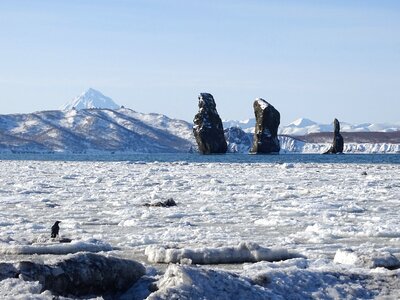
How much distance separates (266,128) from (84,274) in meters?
137

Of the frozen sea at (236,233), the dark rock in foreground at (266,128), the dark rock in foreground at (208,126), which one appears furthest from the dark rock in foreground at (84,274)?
the dark rock in foreground at (266,128)

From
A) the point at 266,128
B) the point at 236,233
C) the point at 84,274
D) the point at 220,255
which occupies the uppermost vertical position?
the point at 266,128

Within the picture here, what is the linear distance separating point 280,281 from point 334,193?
15.6 metres

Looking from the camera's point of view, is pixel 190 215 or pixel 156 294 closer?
Answer: pixel 156 294

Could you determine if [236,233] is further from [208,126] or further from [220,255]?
[208,126]

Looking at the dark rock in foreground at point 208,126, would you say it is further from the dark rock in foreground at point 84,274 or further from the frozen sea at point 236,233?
the dark rock in foreground at point 84,274

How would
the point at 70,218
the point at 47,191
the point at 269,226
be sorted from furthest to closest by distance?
the point at 47,191 < the point at 70,218 < the point at 269,226

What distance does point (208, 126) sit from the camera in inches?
5394

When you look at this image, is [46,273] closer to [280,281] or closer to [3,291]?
[3,291]

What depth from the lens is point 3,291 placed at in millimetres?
5422

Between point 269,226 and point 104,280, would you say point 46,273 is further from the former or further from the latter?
point 269,226

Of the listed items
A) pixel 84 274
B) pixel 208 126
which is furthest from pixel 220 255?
pixel 208 126

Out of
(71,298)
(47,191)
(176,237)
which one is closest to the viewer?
(71,298)

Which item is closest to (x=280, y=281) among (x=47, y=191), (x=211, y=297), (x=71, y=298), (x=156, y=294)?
(x=211, y=297)
